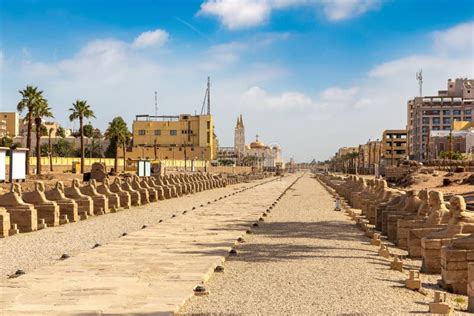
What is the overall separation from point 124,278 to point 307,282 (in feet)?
9.55

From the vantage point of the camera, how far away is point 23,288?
30.3 feet

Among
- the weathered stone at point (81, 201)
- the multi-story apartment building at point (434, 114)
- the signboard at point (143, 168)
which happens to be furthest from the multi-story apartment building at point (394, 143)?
the weathered stone at point (81, 201)

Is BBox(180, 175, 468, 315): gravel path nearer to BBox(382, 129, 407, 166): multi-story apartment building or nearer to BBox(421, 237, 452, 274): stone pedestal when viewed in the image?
BBox(421, 237, 452, 274): stone pedestal

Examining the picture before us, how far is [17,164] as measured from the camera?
26.9m

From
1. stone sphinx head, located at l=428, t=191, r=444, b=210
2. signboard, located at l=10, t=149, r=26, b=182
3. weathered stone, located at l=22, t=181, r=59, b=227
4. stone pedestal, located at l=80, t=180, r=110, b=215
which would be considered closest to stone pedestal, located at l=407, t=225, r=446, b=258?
stone sphinx head, located at l=428, t=191, r=444, b=210

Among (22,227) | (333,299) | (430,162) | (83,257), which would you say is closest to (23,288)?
(83,257)

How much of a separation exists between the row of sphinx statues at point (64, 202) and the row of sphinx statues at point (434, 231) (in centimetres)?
985

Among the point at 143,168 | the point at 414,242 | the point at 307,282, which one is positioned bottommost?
the point at 307,282

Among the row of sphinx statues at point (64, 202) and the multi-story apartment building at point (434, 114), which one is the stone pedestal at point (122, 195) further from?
the multi-story apartment building at point (434, 114)

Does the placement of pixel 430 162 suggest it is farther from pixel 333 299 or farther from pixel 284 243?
pixel 333 299

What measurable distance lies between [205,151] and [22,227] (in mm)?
117846

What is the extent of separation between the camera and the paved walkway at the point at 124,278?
26.6 feet

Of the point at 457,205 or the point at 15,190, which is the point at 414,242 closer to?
the point at 457,205

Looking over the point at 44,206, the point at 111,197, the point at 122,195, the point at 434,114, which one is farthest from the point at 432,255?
the point at 434,114
